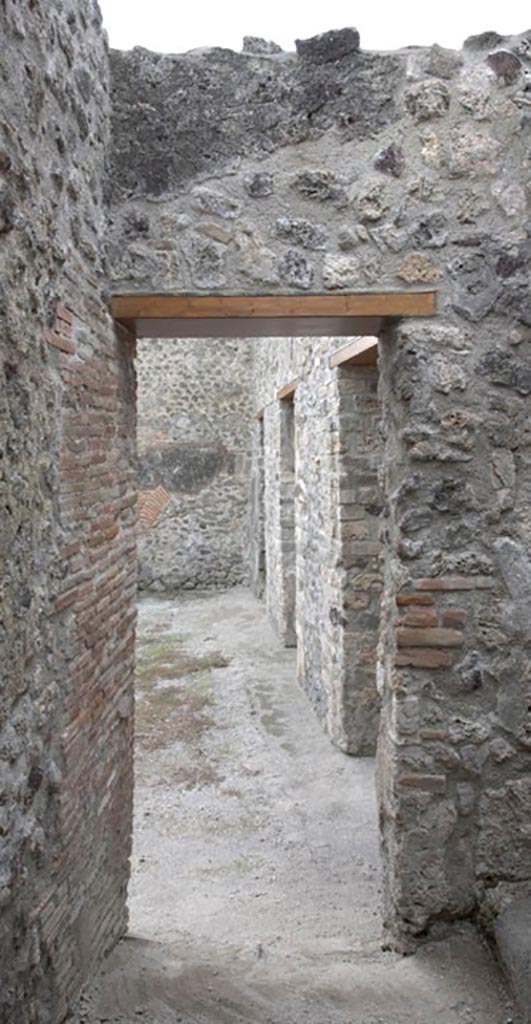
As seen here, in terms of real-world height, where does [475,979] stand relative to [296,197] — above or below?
below

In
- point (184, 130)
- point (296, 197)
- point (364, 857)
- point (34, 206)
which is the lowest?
point (364, 857)

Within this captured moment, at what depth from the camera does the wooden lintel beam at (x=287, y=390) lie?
760 centimetres

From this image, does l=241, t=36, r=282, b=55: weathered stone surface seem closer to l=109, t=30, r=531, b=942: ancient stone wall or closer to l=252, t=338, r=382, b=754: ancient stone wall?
l=109, t=30, r=531, b=942: ancient stone wall

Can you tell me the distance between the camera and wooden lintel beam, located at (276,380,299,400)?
760 cm

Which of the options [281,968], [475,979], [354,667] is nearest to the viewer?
[475,979]

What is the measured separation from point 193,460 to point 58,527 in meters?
9.46

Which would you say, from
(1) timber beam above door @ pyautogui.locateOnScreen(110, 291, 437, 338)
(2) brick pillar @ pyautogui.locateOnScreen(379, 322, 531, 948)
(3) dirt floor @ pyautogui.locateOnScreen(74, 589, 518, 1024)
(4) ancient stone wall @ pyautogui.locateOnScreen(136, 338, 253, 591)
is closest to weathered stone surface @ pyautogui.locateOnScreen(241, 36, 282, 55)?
(1) timber beam above door @ pyautogui.locateOnScreen(110, 291, 437, 338)

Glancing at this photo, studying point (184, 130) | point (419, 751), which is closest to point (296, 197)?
point (184, 130)

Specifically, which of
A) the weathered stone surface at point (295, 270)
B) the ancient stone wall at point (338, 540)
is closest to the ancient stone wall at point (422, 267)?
the weathered stone surface at point (295, 270)

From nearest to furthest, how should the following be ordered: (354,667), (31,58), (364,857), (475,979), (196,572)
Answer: (31,58), (475,979), (364,857), (354,667), (196,572)

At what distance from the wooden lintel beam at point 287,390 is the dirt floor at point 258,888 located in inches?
107

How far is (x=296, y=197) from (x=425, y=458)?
113 centimetres

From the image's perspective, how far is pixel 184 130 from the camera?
320 cm

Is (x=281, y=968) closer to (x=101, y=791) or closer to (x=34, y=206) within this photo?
(x=101, y=791)
